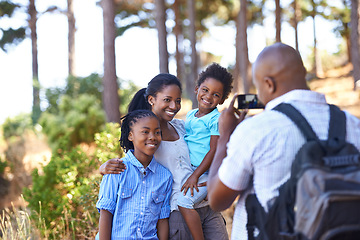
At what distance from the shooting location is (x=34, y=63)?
71.3ft

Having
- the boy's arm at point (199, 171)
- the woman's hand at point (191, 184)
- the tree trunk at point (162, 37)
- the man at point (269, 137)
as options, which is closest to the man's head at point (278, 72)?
the man at point (269, 137)

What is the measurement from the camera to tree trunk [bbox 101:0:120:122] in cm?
1020

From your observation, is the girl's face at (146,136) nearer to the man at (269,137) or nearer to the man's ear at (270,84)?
the man at (269,137)

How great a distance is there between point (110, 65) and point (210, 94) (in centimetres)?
786

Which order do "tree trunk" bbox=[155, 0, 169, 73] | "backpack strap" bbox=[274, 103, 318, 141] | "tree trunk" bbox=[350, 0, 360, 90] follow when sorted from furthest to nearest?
"tree trunk" bbox=[155, 0, 169, 73] → "tree trunk" bbox=[350, 0, 360, 90] → "backpack strap" bbox=[274, 103, 318, 141]

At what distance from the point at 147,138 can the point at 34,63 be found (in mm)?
20874

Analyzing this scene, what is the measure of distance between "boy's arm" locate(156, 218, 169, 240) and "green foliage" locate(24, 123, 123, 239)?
1.98 m

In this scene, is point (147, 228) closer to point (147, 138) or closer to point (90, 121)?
point (147, 138)

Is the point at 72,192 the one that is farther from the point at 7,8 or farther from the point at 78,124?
the point at 7,8

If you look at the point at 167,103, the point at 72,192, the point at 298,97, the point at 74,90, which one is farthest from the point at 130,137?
the point at 74,90

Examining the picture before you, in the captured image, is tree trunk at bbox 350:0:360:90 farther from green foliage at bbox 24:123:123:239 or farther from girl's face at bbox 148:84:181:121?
girl's face at bbox 148:84:181:121

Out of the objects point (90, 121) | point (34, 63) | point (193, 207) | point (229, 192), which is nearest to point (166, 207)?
point (193, 207)

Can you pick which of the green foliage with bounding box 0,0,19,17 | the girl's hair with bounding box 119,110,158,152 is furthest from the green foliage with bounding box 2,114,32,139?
the girl's hair with bounding box 119,110,158,152

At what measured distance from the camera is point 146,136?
2734 millimetres
